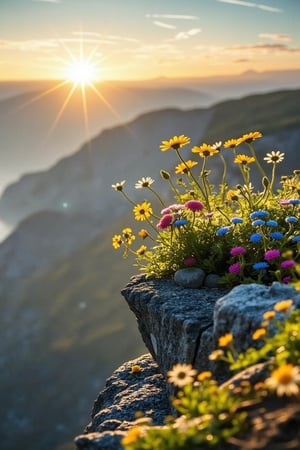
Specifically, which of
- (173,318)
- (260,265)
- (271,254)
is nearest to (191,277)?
(173,318)

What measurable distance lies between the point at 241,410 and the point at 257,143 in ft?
280

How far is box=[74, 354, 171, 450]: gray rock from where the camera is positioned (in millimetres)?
7341

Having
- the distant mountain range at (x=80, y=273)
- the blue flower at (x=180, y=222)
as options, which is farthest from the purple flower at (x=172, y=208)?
the distant mountain range at (x=80, y=273)

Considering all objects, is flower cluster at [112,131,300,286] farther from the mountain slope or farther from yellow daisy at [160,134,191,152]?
the mountain slope

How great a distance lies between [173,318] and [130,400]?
1.40m

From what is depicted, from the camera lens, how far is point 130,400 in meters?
8.04

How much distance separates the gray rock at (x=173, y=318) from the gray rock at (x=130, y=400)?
38 centimetres

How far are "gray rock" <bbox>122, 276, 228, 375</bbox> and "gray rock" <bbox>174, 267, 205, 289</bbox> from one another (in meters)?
0.09

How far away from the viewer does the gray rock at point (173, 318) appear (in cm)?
700

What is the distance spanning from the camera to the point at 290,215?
860cm

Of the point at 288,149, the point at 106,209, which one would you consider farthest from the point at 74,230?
the point at 288,149

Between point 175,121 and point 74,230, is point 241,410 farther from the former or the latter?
point 175,121

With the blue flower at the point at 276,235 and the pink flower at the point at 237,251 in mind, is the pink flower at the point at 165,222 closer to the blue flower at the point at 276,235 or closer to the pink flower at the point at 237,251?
the pink flower at the point at 237,251

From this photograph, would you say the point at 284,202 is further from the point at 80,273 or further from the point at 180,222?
the point at 80,273
